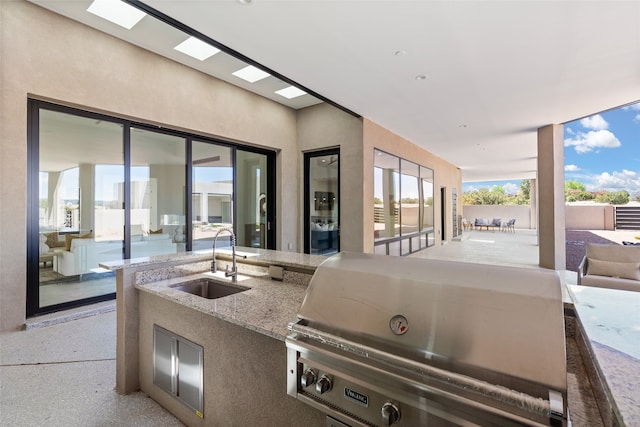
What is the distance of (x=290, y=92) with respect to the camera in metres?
5.48

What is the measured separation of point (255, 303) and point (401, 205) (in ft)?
20.9

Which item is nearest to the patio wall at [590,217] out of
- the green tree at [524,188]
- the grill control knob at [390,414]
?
the green tree at [524,188]

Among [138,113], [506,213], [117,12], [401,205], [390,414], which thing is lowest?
[390,414]

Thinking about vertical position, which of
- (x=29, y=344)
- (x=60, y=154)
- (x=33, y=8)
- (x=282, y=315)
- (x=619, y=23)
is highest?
(x=33, y=8)

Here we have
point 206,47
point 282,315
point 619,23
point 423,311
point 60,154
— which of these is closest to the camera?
point 423,311

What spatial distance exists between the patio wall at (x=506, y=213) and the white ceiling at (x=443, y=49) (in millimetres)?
13578

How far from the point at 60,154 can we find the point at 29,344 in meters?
2.26

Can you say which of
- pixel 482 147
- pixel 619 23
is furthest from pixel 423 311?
pixel 482 147

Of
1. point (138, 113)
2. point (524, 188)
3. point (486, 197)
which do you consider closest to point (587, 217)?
point (486, 197)

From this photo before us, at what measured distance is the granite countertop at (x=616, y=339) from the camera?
22.5 inches

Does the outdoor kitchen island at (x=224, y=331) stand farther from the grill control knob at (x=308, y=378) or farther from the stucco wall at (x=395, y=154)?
the stucco wall at (x=395, y=154)

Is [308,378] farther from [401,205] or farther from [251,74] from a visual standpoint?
[401,205]

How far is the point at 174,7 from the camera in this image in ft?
8.18

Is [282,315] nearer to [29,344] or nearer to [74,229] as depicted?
[29,344]
